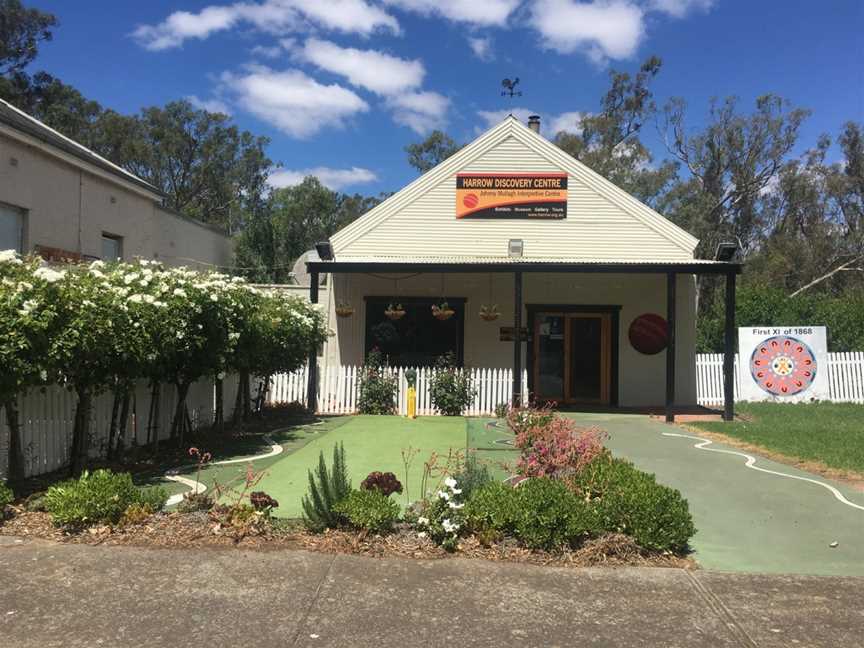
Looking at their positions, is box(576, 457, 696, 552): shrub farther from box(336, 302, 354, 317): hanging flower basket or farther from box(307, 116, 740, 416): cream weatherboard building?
box(307, 116, 740, 416): cream weatherboard building

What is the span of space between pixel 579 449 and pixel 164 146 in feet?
142

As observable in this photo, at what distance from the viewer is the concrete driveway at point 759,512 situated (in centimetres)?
494

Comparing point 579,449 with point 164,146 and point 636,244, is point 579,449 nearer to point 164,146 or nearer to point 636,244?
point 636,244

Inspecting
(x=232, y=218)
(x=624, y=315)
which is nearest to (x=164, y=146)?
(x=232, y=218)

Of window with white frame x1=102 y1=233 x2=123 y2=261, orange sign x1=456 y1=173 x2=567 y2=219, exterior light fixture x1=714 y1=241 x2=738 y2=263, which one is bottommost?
exterior light fixture x1=714 y1=241 x2=738 y2=263

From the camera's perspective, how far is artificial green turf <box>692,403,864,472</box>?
29.5ft

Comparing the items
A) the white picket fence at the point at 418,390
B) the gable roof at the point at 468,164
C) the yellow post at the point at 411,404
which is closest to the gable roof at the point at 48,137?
the gable roof at the point at 468,164

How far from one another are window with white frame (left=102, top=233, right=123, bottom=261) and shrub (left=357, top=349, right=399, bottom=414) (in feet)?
21.6

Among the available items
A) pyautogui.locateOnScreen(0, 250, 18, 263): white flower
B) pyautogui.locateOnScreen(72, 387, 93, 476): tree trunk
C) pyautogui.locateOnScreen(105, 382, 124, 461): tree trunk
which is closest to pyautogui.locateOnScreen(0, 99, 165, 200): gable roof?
pyautogui.locateOnScreen(105, 382, 124, 461): tree trunk

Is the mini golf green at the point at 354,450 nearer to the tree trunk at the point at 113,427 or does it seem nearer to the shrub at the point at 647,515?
the tree trunk at the point at 113,427

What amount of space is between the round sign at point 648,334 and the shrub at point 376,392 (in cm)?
581

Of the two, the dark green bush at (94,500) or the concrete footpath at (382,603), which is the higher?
the dark green bush at (94,500)

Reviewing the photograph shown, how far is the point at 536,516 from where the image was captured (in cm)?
488

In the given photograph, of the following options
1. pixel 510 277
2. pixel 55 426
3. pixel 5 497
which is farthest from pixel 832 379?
pixel 5 497
